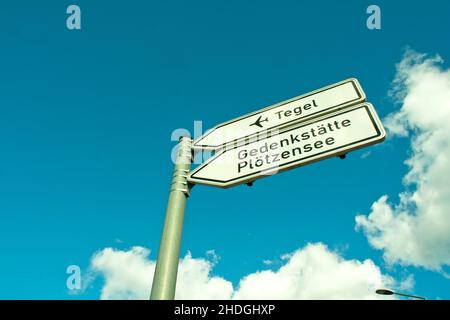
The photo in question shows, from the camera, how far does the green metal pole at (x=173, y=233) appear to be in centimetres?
208

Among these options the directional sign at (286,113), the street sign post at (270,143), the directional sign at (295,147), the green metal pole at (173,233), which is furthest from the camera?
the directional sign at (286,113)

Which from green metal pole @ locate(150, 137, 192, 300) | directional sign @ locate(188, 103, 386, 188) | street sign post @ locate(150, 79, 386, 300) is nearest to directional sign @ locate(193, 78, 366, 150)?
street sign post @ locate(150, 79, 386, 300)

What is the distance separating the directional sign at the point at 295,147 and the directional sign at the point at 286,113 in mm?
111

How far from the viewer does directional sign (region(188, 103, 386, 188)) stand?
2.49 m

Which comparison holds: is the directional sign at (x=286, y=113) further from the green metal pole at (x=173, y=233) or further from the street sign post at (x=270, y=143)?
the green metal pole at (x=173, y=233)

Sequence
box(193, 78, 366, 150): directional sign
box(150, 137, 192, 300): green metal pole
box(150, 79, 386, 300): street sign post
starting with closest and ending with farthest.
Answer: box(150, 137, 192, 300): green metal pole, box(150, 79, 386, 300): street sign post, box(193, 78, 366, 150): directional sign

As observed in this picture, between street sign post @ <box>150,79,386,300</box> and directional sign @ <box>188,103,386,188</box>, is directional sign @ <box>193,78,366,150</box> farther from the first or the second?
directional sign @ <box>188,103,386,188</box>

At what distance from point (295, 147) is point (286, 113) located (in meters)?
0.55

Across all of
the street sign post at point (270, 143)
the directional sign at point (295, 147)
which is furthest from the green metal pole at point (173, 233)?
the directional sign at point (295, 147)

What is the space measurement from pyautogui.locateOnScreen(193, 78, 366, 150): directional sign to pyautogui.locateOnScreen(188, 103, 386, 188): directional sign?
A: 111 millimetres

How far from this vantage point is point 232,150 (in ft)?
9.67
